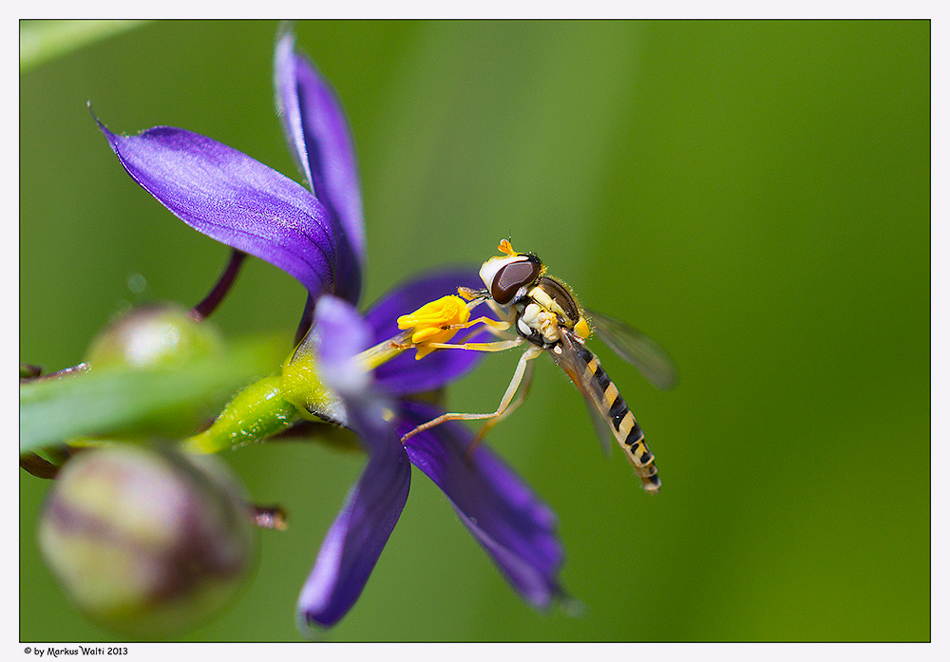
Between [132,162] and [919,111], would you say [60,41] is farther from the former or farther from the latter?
[919,111]

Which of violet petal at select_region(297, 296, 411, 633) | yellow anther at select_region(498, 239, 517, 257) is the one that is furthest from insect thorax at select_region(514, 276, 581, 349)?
violet petal at select_region(297, 296, 411, 633)

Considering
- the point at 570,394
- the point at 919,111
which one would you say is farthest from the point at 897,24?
the point at 570,394

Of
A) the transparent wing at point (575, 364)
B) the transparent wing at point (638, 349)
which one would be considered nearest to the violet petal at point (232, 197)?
the transparent wing at point (575, 364)

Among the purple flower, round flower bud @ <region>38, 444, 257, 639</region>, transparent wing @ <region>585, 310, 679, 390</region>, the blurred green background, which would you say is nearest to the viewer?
round flower bud @ <region>38, 444, 257, 639</region>

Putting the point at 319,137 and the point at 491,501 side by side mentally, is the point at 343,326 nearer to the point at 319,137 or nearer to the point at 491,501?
the point at 319,137

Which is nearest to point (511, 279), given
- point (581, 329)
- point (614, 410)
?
point (581, 329)

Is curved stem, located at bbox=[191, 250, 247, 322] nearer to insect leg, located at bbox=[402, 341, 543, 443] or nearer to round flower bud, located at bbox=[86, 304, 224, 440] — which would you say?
round flower bud, located at bbox=[86, 304, 224, 440]

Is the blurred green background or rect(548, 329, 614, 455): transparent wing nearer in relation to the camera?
rect(548, 329, 614, 455): transparent wing
